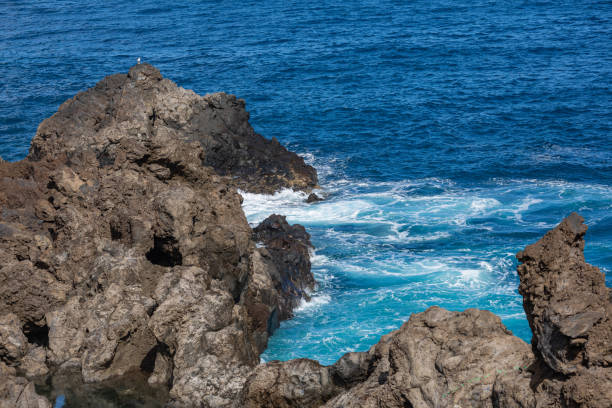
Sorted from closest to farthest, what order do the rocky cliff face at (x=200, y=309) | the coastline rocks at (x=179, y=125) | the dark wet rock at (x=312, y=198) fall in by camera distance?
the rocky cliff face at (x=200, y=309), the coastline rocks at (x=179, y=125), the dark wet rock at (x=312, y=198)

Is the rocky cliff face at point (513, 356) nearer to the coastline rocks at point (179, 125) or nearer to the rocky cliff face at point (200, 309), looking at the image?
the rocky cliff face at point (200, 309)

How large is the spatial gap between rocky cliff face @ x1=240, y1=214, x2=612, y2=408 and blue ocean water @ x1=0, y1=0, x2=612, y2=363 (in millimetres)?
10710

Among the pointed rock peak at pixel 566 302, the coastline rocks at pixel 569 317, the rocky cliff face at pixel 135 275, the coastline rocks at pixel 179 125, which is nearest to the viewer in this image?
the coastline rocks at pixel 569 317

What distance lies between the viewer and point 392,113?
55.4 meters

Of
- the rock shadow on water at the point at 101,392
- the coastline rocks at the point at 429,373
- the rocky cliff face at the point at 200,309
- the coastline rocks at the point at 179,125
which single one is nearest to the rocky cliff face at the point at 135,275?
the rocky cliff face at the point at 200,309

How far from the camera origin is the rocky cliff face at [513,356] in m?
8.88

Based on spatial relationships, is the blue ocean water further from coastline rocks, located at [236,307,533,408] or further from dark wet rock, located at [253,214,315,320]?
coastline rocks, located at [236,307,533,408]

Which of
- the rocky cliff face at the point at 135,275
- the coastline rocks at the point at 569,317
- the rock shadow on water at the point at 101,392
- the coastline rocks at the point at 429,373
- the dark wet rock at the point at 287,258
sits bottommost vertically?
the dark wet rock at the point at 287,258

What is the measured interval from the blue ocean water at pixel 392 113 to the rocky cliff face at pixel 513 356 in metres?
10.7

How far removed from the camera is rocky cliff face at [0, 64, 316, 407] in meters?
15.6

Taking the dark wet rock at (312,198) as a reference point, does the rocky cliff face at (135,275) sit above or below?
above

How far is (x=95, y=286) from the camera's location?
60.2 feet

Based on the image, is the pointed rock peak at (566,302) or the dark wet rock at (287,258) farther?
the dark wet rock at (287,258)

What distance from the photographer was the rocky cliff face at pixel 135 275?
15578mm
